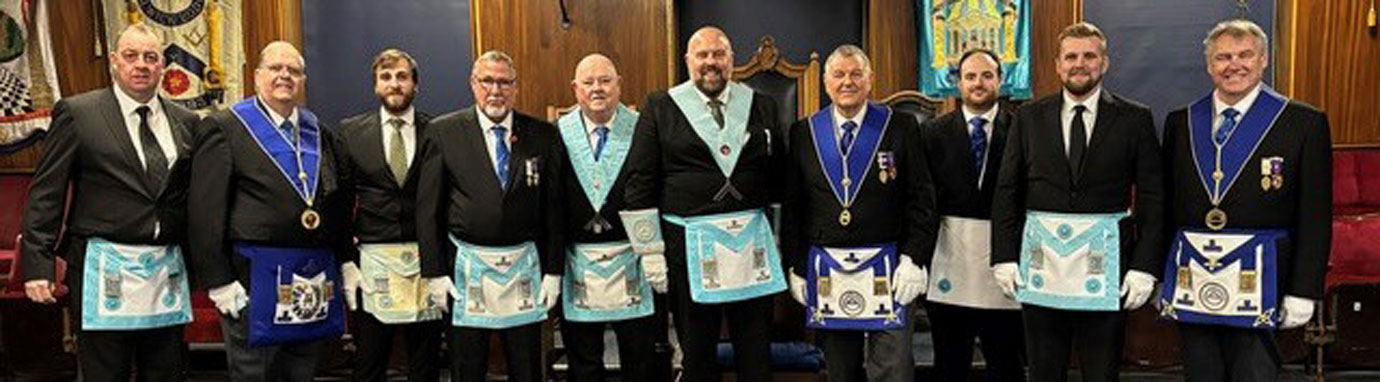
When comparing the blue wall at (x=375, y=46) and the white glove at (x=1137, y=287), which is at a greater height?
the blue wall at (x=375, y=46)

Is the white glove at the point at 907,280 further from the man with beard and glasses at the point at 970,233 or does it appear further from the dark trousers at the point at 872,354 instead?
the man with beard and glasses at the point at 970,233

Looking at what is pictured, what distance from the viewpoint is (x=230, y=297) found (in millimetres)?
3199

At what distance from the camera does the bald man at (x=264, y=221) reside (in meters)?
3.18

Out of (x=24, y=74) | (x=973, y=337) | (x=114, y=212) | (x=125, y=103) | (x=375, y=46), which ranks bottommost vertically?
(x=973, y=337)

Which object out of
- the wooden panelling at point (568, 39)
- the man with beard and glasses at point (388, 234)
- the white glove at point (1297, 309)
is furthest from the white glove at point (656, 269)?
the wooden panelling at point (568, 39)

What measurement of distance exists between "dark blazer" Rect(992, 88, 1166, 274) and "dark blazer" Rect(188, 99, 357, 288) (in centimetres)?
221

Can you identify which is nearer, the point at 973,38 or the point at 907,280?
the point at 907,280

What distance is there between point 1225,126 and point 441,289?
2.43 meters

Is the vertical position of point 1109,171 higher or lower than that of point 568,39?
lower

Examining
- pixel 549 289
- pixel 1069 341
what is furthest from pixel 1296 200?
pixel 549 289

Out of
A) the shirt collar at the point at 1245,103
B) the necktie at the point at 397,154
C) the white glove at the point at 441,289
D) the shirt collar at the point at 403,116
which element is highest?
the shirt collar at the point at 403,116

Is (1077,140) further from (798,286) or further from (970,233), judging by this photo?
(798,286)

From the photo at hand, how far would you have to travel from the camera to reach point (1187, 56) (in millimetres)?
5512

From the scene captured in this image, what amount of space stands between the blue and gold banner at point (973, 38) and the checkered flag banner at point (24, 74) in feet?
15.2
